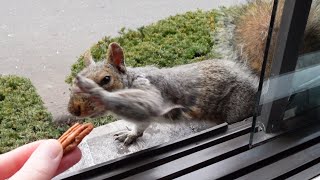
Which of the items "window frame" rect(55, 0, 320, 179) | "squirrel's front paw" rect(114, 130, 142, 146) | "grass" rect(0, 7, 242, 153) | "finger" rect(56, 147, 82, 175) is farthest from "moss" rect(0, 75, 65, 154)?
"finger" rect(56, 147, 82, 175)

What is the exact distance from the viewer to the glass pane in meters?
0.83

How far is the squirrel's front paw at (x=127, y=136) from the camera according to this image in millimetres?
1020

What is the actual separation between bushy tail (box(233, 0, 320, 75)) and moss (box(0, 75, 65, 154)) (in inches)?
17.8

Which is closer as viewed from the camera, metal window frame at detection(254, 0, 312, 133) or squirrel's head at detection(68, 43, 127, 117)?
metal window frame at detection(254, 0, 312, 133)

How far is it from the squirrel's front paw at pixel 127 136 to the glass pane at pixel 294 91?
11.2 inches

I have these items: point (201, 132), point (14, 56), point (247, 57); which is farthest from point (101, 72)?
point (14, 56)

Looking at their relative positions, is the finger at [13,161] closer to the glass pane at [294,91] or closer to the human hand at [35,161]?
the human hand at [35,161]

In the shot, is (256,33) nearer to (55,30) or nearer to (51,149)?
(51,149)

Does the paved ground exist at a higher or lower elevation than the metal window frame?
lower

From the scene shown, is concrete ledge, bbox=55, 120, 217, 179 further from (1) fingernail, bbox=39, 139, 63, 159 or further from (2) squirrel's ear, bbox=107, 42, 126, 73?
(1) fingernail, bbox=39, 139, 63, 159

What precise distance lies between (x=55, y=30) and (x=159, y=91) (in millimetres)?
640

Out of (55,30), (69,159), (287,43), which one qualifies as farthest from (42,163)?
(55,30)

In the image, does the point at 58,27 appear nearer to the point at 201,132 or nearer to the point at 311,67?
the point at 201,132

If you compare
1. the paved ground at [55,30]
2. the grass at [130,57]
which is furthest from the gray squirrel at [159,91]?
the paved ground at [55,30]
